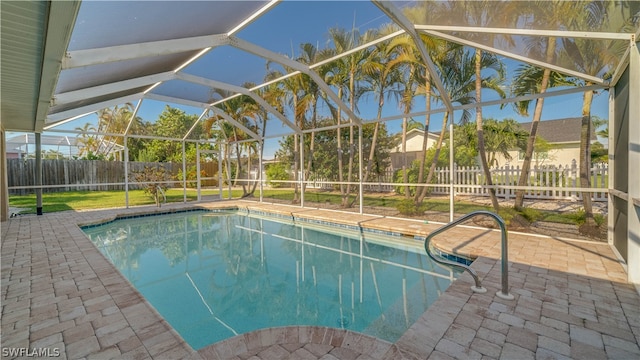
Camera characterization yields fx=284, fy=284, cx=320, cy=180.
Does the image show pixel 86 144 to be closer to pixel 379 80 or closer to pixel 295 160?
pixel 295 160

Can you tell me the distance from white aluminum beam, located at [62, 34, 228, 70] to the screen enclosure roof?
1 cm

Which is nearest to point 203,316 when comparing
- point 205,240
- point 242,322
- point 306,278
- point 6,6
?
point 242,322

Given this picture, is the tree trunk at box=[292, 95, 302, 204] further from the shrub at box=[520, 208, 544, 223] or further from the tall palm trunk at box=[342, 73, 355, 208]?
the shrub at box=[520, 208, 544, 223]

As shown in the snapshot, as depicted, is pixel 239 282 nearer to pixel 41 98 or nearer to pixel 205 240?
pixel 205 240

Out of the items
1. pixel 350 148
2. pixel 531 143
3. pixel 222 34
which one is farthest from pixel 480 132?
pixel 222 34

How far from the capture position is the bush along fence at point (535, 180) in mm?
5102

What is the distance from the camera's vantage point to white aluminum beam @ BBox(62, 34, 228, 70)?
3744 millimetres

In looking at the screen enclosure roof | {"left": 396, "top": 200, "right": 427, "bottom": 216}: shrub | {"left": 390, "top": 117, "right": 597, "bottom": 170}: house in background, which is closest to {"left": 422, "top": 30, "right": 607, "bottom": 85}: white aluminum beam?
the screen enclosure roof

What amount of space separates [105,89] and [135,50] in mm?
2162

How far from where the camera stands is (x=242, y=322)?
326cm

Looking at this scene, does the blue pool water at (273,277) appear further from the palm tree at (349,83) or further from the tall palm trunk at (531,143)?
the tall palm trunk at (531,143)

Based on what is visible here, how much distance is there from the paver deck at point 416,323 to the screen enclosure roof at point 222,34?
2.59 m

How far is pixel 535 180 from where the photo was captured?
229 inches

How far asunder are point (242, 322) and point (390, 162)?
6295 millimetres
